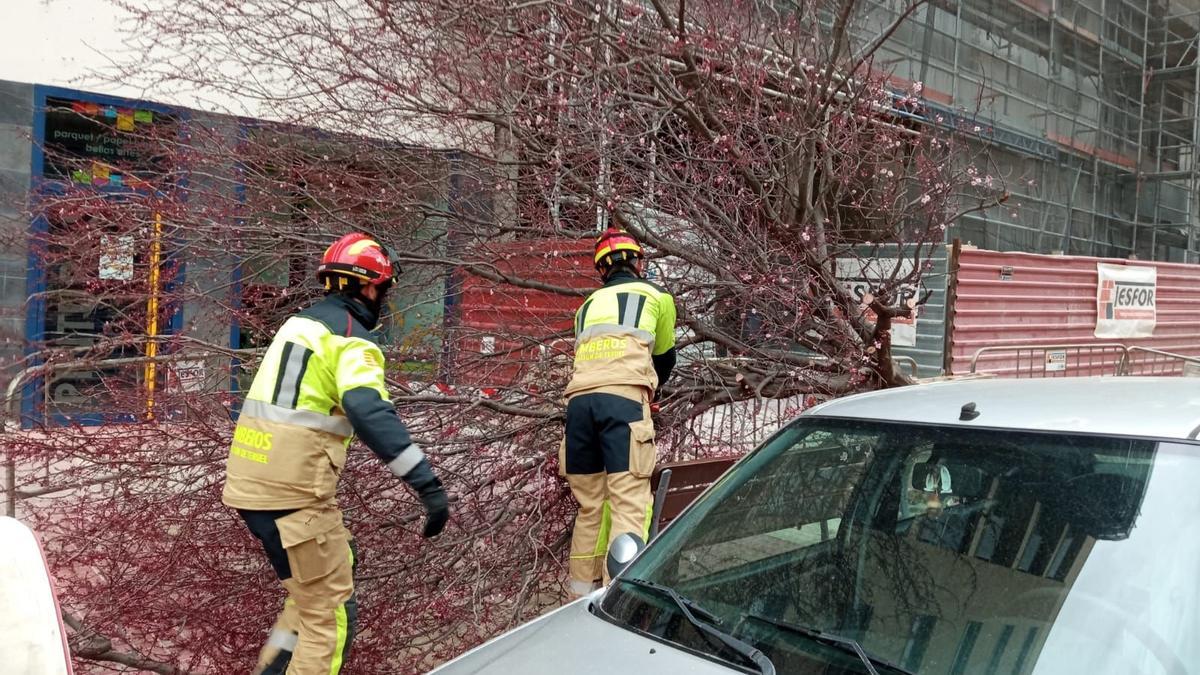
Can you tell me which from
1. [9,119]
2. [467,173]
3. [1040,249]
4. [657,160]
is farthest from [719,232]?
[1040,249]

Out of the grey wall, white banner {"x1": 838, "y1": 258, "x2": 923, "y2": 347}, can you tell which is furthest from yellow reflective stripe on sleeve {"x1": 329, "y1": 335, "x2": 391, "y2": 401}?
the grey wall

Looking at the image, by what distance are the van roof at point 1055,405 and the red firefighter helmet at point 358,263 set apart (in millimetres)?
1749

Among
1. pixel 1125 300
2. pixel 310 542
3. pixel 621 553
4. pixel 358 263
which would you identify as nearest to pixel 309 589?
pixel 310 542

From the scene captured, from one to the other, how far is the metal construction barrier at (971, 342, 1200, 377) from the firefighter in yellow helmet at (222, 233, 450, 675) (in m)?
5.42

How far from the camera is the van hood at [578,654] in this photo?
6.84ft

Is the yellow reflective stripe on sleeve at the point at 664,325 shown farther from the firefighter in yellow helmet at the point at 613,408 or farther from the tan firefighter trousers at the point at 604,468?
the tan firefighter trousers at the point at 604,468

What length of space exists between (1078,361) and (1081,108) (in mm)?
10506

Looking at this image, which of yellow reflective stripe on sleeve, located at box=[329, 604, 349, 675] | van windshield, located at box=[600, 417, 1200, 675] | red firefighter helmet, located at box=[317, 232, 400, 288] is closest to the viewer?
van windshield, located at box=[600, 417, 1200, 675]

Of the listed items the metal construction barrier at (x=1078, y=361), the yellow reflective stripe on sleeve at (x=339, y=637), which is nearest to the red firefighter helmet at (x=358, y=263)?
the yellow reflective stripe on sleeve at (x=339, y=637)

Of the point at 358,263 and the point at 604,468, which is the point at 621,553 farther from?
the point at 604,468

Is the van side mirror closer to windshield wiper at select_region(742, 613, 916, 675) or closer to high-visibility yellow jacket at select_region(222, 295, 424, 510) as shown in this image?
windshield wiper at select_region(742, 613, 916, 675)

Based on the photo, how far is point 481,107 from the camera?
5.43 metres

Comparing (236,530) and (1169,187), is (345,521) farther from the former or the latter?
(1169,187)

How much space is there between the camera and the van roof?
84.5 inches
